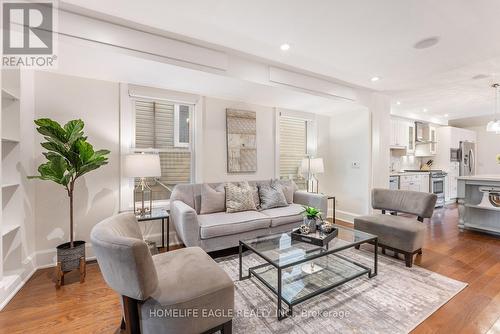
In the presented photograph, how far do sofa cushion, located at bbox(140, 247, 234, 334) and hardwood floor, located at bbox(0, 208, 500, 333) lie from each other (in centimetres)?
64

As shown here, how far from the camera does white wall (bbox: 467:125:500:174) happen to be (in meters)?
6.92

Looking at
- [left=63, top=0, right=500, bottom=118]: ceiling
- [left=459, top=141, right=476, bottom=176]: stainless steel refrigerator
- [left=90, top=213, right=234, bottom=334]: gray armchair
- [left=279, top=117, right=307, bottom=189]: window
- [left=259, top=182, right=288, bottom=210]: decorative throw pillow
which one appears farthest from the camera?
[left=459, top=141, right=476, bottom=176]: stainless steel refrigerator

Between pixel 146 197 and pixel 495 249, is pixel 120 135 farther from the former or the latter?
pixel 495 249

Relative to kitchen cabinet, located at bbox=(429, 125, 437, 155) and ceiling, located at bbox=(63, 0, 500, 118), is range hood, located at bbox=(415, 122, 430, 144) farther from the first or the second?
ceiling, located at bbox=(63, 0, 500, 118)

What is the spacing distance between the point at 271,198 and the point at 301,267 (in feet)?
4.14

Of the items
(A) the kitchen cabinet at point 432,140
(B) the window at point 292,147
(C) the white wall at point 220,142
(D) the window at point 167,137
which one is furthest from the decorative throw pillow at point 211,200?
(A) the kitchen cabinet at point 432,140

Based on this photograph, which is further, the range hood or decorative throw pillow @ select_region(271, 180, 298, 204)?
the range hood

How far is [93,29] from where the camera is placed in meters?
2.08

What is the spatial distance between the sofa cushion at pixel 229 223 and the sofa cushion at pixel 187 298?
0.94 meters

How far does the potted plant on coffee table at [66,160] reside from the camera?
2.12 m

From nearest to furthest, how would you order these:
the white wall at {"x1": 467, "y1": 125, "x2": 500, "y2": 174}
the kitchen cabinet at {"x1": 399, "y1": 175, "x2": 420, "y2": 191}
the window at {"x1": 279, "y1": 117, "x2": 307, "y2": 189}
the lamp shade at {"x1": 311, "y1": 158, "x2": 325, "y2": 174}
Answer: the lamp shade at {"x1": 311, "y1": 158, "x2": 325, "y2": 174}
the window at {"x1": 279, "y1": 117, "x2": 307, "y2": 189}
the kitchen cabinet at {"x1": 399, "y1": 175, "x2": 420, "y2": 191}
the white wall at {"x1": 467, "y1": 125, "x2": 500, "y2": 174}

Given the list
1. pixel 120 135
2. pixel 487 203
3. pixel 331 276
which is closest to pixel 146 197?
pixel 120 135

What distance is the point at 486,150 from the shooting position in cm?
714

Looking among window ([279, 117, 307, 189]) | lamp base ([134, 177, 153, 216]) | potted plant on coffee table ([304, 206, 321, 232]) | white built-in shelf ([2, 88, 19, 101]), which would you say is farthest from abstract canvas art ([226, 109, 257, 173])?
white built-in shelf ([2, 88, 19, 101])
